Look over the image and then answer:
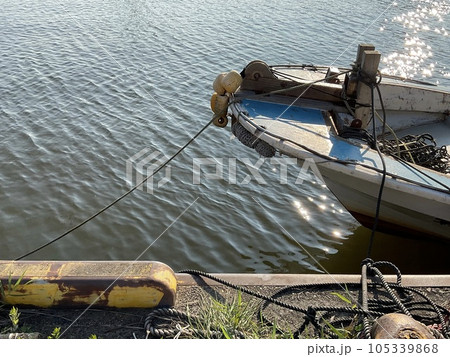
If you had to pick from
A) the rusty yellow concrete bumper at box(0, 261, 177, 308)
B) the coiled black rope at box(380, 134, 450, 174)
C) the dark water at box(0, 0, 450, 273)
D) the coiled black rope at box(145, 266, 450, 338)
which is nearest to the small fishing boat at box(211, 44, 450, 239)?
the coiled black rope at box(380, 134, 450, 174)

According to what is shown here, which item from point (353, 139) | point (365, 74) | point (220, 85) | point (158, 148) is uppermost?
point (365, 74)

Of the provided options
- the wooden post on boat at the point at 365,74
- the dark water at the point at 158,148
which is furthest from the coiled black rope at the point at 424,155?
the dark water at the point at 158,148

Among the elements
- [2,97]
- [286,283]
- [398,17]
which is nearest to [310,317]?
[286,283]

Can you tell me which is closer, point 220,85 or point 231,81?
point 231,81

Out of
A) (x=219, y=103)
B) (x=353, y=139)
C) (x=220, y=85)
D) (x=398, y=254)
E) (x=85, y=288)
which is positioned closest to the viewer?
(x=85, y=288)

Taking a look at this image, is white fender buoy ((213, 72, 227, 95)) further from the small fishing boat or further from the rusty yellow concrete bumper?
the rusty yellow concrete bumper

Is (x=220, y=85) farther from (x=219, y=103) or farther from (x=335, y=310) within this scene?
(x=335, y=310)

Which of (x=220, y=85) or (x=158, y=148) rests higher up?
(x=220, y=85)

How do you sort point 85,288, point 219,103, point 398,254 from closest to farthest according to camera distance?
point 85,288
point 219,103
point 398,254

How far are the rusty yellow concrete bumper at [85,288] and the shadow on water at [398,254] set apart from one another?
11.9 ft

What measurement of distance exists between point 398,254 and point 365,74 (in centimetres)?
268

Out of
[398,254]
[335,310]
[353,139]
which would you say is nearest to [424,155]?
[353,139]

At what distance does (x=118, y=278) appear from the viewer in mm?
3404

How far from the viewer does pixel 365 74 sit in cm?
616
